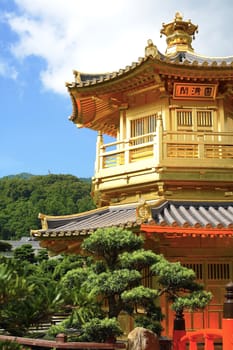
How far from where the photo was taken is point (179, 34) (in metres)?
15.1

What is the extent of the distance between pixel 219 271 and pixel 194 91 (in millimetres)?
4648

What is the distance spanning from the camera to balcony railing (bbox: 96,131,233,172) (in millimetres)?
11477

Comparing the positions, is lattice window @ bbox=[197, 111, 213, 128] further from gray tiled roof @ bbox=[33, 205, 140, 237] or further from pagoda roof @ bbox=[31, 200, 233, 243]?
gray tiled roof @ bbox=[33, 205, 140, 237]

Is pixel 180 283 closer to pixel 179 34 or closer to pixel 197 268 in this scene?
pixel 197 268

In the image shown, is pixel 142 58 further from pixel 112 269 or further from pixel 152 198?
pixel 112 269

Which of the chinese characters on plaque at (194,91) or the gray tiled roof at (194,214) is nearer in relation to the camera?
the gray tiled roof at (194,214)

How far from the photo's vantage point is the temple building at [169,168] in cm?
1051

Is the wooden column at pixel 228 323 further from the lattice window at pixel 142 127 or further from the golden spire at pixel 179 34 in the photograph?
the golden spire at pixel 179 34

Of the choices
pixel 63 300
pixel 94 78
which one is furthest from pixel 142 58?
pixel 63 300

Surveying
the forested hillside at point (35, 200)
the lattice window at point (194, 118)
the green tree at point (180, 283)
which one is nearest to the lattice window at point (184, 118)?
the lattice window at point (194, 118)

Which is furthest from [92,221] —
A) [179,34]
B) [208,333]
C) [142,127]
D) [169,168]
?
[179,34]

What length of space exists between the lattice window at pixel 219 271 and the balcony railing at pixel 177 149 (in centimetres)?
239

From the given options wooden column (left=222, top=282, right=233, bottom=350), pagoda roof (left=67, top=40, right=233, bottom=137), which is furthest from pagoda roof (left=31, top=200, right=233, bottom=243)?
pagoda roof (left=67, top=40, right=233, bottom=137)

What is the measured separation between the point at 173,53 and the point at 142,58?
372cm
